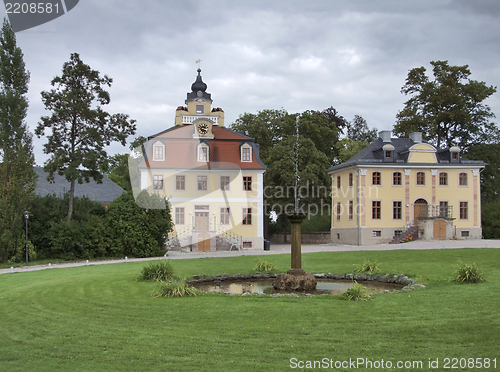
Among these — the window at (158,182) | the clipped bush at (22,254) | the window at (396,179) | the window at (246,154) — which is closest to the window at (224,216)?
the window at (246,154)

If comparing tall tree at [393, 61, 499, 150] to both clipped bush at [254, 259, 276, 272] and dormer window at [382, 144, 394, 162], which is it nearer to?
dormer window at [382, 144, 394, 162]

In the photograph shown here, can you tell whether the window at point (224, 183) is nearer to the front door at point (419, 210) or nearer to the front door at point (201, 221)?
the front door at point (201, 221)

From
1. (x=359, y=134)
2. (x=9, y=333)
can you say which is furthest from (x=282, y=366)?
(x=359, y=134)

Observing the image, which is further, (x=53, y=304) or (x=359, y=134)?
(x=359, y=134)

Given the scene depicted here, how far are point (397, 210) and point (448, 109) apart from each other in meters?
13.7

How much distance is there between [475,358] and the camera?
7.04 metres

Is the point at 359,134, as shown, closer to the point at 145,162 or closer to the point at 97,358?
the point at 145,162

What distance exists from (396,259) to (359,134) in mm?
42733

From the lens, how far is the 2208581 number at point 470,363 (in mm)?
6796

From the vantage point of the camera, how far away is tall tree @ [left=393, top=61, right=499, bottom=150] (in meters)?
44.6

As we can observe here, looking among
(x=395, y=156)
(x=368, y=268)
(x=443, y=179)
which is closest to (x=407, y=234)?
(x=443, y=179)

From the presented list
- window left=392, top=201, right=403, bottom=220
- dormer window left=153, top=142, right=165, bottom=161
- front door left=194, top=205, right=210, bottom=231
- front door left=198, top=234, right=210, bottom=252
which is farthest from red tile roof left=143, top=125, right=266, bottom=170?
window left=392, top=201, right=403, bottom=220

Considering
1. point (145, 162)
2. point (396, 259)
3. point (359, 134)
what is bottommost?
point (396, 259)

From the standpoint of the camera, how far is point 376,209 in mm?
38156
